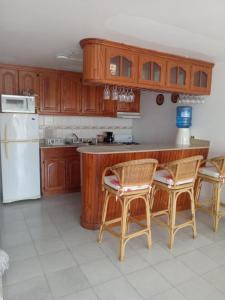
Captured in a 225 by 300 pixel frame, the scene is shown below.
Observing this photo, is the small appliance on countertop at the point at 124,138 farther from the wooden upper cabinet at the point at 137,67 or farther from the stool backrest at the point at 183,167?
the stool backrest at the point at 183,167

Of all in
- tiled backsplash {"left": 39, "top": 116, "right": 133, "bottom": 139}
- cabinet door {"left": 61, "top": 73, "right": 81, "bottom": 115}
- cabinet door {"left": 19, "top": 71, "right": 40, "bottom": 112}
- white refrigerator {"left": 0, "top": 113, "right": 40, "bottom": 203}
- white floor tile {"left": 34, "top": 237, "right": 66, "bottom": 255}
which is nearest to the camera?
white floor tile {"left": 34, "top": 237, "right": 66, "bottom": 255}

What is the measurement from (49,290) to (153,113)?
11.7 ft

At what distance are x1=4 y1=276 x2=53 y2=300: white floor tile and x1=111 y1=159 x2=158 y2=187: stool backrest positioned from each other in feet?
3.52

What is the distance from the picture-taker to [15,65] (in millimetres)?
3773

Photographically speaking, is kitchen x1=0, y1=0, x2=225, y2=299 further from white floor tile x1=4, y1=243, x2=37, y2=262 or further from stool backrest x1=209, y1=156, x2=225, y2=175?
stool backrest x1=209, y1=156, x2=225, y2=175

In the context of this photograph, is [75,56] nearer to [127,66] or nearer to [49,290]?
[127,66]

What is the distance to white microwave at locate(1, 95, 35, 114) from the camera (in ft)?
11.4

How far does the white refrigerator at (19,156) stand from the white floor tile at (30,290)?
6.34 ft

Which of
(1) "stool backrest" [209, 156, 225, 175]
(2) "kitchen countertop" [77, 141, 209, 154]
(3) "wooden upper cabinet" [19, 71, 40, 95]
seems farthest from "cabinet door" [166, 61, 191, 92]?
(3) "wooden upper cabinet" [19, 71, 40, 95]

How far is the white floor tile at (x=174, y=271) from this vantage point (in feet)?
6.50

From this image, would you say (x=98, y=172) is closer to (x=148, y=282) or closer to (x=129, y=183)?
(x=129, y=183)

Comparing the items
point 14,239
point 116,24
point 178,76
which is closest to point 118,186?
point 14,239

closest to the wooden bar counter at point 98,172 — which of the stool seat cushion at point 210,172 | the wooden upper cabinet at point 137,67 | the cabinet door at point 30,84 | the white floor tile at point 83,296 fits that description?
the stool seat cushion at point 210,172

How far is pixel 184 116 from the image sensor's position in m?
3.51
